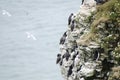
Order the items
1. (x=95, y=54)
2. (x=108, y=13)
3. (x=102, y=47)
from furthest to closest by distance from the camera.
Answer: (x=108, y=13) → (x=95, y=54) → (x=102, y=47)

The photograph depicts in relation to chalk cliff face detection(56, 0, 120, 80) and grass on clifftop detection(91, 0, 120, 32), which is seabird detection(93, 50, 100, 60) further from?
grass on clifftop detection(91, 0, 120, 32)

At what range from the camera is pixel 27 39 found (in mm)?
159375

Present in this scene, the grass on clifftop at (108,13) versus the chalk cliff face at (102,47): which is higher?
the grass on clifftop at (108,13)

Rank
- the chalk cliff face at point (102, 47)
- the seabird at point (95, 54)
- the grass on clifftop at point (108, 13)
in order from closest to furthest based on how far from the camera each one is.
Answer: the chalk cliff face at point (102, 47) → the seabird at point (95, 54) → the grass on clifftop at point (108, 13)

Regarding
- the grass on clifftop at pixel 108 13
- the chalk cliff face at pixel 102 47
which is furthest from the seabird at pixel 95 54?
the grass on clifftop at pixel 108 13

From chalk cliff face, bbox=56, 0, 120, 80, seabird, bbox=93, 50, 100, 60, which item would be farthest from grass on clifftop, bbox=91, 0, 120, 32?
seabird, bbox=93, 50, 100, 60

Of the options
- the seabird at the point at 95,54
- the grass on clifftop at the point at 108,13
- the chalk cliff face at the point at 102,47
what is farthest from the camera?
the grass on clifftop at the point at 108,13

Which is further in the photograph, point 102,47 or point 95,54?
point 95,54

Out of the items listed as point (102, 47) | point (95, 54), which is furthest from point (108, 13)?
point (95, 54)

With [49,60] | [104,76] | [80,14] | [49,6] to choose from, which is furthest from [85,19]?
[49,6]

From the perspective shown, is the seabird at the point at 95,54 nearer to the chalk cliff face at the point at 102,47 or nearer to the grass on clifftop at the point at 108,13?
the chalk cliff face at the point at 102,47

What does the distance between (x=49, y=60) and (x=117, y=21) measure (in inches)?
4178

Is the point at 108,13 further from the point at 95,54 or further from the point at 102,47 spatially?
the point at 95,54

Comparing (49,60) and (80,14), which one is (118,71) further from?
(49,60)
